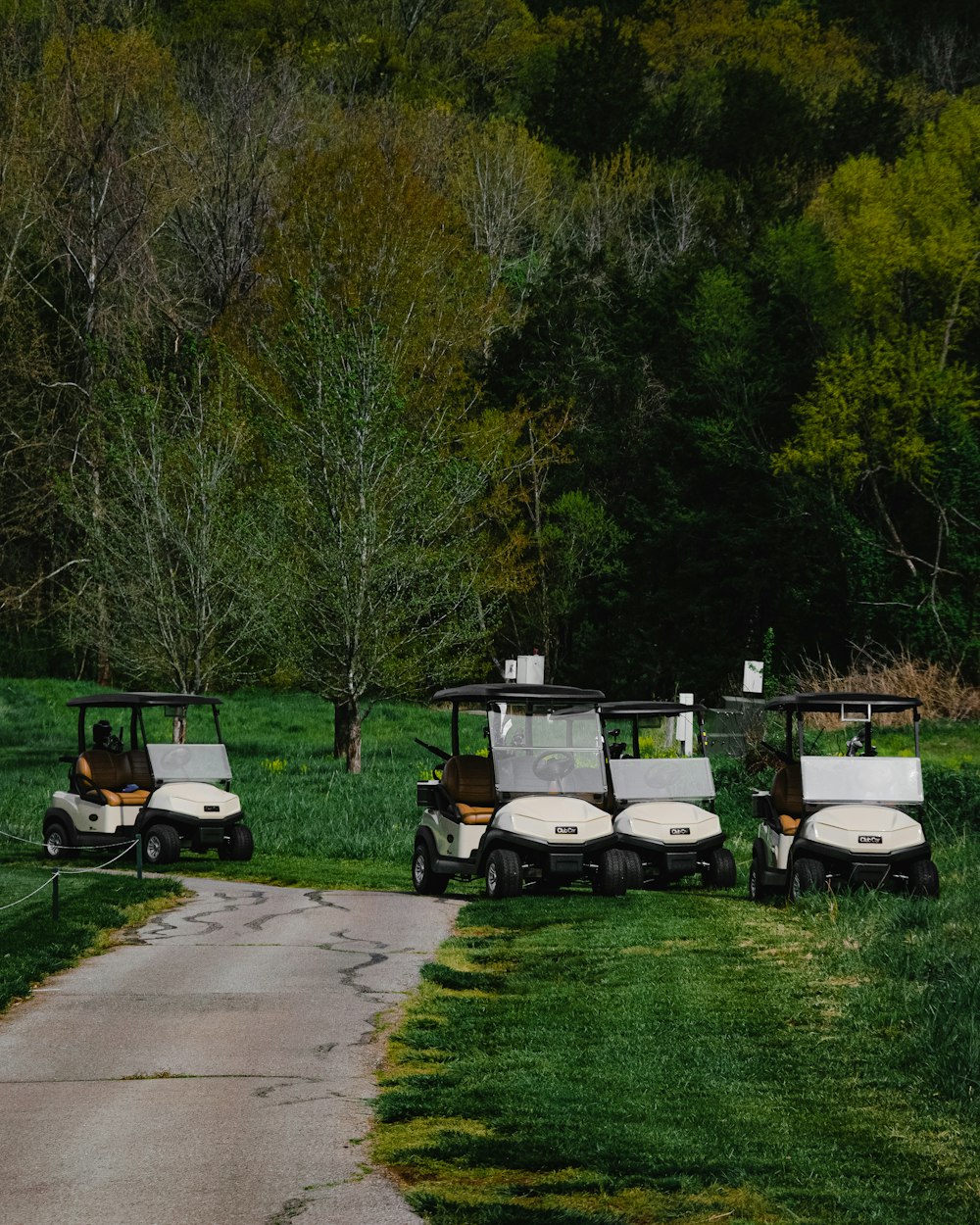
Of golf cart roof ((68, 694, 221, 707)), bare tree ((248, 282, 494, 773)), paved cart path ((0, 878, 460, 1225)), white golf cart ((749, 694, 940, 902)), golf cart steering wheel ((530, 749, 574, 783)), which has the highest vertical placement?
bare tree ((248, 282, 494, 773))

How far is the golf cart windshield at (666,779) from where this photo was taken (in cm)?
2191

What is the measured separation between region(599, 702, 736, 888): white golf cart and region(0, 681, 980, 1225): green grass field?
1.34 ft

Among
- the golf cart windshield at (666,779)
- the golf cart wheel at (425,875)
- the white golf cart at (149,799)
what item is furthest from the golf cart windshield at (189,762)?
the golf cart windshield at (666,779)

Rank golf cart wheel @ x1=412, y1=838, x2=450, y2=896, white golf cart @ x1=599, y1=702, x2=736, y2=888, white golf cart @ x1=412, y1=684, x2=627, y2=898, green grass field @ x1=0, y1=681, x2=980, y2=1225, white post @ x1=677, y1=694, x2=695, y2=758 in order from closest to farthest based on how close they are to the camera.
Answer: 1. green grass field @ x1=0, y1=681, x2=980, y2=1225
2. white golf cart @ x1=412, y1=684, x2=627, y2=898
3. white golf cart @ x1=599, y1=702, x2=736, y2=888
4. golf cart wheel @ x1=412, y1=838, x2=450, y2=896
5. white post @ x1=677, y1=694, x2=695, y2=758

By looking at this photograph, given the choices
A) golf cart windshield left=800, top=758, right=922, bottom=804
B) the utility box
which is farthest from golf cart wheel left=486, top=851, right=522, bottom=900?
the utility box

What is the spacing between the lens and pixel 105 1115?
853 centimetres

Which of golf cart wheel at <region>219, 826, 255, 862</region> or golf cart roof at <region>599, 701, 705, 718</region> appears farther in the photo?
golf cart wheel at <region>219, 826, 255, 862</region>

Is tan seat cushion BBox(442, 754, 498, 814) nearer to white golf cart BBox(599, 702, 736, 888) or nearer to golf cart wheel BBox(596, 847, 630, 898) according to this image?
white golf cart BBox(599, 702, 736, 888)

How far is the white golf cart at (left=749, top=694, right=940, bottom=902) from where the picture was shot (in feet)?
57.0

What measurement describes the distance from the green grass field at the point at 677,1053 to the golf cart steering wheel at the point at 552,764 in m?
1.42

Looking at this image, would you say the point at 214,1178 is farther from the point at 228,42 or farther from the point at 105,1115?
the point at 228,42

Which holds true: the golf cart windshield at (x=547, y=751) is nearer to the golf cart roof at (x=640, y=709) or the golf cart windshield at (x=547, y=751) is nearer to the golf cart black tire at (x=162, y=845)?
the golf cart roof at (x=640, y=709)

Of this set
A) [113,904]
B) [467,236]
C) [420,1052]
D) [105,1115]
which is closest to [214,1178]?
[105,1115]

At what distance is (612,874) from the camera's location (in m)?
18.8
